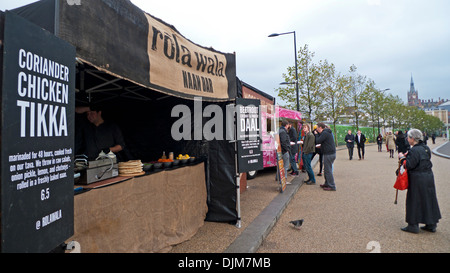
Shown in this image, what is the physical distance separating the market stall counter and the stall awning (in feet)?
3.90

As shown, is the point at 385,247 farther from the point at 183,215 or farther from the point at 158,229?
the point at 158,229

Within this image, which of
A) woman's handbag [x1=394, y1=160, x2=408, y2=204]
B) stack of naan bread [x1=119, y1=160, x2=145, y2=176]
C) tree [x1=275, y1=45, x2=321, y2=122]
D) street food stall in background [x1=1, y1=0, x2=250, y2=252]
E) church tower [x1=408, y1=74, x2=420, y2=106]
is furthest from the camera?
church tower [x1=408, y1=74, x2=420, y2=106]

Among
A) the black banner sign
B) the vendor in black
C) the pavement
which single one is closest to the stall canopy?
the black banner sign

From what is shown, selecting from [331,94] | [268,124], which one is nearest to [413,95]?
[331,94]

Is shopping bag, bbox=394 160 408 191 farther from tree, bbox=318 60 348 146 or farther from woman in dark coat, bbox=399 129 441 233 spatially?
tree, bbox=318 60 348 146

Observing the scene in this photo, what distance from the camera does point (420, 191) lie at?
12.8 feet

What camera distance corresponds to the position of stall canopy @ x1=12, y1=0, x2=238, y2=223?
191 centimetres

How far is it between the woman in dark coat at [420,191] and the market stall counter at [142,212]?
3.47 m

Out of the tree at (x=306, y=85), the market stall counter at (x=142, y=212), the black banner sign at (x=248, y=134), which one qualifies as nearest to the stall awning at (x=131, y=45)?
the black banner sign at (x=248, y=134)

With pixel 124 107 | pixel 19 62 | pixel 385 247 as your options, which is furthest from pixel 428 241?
pixel 124 107

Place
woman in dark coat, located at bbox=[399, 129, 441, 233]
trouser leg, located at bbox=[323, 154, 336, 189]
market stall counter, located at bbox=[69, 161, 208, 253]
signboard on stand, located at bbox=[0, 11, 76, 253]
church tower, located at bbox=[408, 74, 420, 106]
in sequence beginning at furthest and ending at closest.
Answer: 1. church tower, located at bbox=[408, 74, 420, 106]
2. trouser leg, located at bbox=[323, 154, 336, 189]
3. woman in dark coat, located at bbox=[399, 129, 441, 233]
4. market stall counter, located at bbox=[69, 161, 208, 253]
5. signboard on stand, located at bbox=[0, 11, 76, 253]

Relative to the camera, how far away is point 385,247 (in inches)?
139

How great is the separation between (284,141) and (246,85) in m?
2.09

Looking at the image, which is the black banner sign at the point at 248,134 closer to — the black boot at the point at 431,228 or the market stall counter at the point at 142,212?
the market stall counter at the point at 142,212
